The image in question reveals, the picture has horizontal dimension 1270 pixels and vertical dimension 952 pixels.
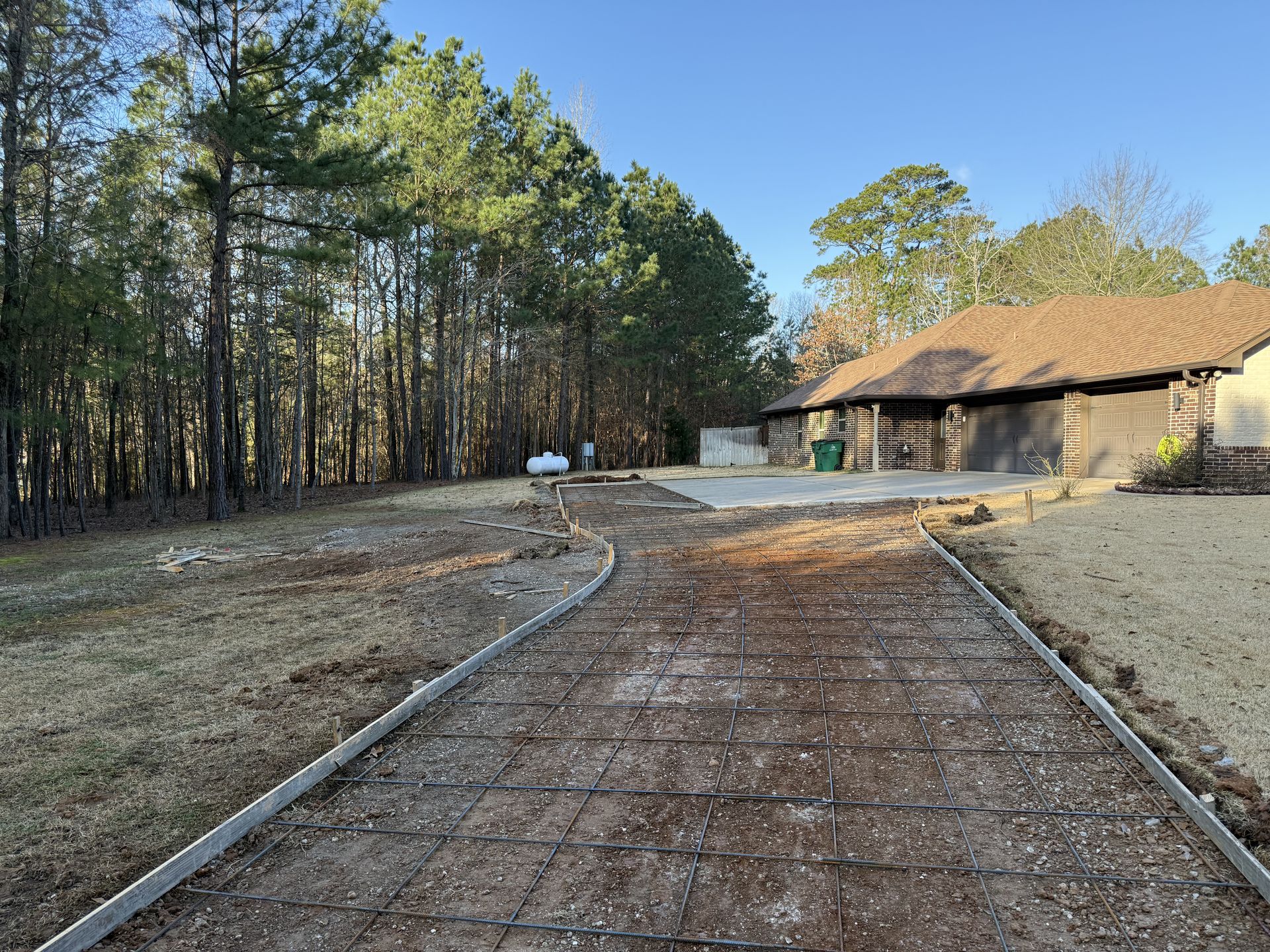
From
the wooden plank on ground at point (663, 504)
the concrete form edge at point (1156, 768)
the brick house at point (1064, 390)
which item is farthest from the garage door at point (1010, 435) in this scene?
the concrete form edge at point (1156, 768)

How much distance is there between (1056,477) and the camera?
1060 cm

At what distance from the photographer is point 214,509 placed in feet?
40.4

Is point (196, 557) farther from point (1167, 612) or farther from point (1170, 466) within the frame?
point (1170, 466)

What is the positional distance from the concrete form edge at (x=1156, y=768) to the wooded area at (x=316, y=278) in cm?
1068

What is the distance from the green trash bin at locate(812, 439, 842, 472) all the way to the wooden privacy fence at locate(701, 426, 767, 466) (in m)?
6.47

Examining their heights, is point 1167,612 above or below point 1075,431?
below

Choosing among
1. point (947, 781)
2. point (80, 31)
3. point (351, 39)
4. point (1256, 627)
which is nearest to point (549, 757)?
point (947, 781)

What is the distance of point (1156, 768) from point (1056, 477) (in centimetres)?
946

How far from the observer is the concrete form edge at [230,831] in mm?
1751

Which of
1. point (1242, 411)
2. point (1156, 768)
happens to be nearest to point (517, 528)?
point (1156, 768)

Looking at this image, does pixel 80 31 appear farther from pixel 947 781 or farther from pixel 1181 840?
pixel 1181 840

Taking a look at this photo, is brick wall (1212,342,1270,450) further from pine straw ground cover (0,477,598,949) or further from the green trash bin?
pine straw ground cover (0,477,598,949)

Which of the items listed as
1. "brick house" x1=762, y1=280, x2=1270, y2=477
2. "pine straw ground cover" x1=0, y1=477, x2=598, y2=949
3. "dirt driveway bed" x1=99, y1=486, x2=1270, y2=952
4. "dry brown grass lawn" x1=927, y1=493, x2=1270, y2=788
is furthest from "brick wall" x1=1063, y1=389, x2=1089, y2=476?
"dirt driveway bed" x1=99, y1=486, x2=1270, y2=952

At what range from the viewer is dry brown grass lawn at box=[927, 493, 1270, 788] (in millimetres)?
3076
